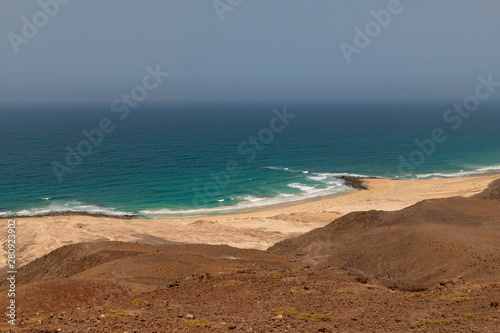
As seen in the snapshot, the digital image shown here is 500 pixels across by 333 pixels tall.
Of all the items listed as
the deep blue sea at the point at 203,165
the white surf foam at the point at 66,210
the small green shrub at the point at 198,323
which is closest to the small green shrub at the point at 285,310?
the small green shrub at the point at 198,323

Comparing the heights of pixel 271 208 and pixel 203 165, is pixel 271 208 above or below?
below

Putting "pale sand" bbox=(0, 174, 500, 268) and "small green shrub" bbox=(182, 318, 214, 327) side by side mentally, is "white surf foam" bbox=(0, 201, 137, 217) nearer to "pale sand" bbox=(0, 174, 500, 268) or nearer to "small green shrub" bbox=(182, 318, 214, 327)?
"pale sand" bbox=(0, 174, 500, 268)

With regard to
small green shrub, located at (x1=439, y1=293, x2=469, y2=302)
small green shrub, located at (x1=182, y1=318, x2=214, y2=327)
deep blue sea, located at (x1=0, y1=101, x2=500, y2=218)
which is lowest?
small green shrub, located at (x1=439, y1=293, x2=469, y2=302)

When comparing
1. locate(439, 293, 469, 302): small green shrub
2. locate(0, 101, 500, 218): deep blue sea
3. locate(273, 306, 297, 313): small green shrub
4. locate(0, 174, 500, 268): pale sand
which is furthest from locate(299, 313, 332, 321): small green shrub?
locate(0, 101, 500, 218): deep blue sea

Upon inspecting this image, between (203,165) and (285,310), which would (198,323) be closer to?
(285,310)

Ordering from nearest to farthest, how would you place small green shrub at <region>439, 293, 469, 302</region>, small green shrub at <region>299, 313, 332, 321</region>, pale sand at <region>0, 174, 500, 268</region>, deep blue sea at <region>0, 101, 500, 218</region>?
small green shrub at <region>299, 313, 332, 321</region> < small green shrub at <region>439, 293, 469, 302</region> < pale sand at <region>0, 174, 500, 268</region> < deep blue sea at <region>0, 101, 500, 218</region>

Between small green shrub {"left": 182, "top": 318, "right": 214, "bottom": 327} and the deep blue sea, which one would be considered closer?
small green shrub {"left": 182, "top": 318, "right": 214, "bottom": 327}

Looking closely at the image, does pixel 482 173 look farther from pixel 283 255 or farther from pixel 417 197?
pixel 283 255

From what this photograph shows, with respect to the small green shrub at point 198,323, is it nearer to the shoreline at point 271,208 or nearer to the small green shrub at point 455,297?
the small green shrub at point 455,297

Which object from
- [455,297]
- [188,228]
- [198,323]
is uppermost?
[198,323]

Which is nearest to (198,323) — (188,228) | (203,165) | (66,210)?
(188,228)

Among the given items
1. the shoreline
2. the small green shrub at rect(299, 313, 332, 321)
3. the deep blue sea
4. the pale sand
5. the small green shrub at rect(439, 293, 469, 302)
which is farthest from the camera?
the deep blue sea
